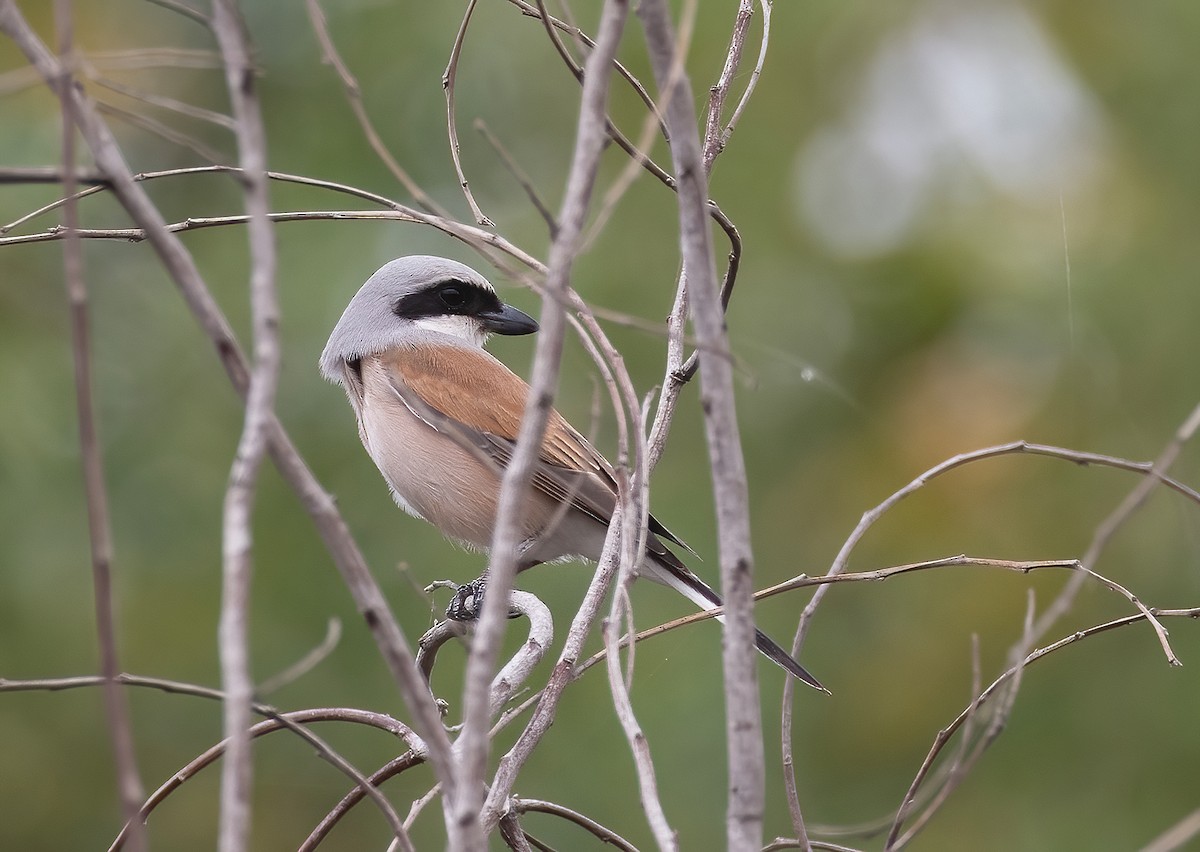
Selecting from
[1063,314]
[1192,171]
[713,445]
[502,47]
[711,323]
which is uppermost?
[502,47]

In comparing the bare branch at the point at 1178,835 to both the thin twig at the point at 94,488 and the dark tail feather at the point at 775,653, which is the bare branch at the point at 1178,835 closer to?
the thin twig at the point at 94,488

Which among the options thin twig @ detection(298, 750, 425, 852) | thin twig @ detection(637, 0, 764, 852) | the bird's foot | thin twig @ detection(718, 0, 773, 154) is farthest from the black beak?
thin twig @ detection(637, 0, 764, 852)

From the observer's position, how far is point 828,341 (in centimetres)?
618

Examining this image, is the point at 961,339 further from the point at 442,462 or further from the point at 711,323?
the point at 711,323

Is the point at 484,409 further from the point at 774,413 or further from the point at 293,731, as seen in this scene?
the point at 774,413

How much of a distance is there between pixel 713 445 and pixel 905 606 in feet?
16.1

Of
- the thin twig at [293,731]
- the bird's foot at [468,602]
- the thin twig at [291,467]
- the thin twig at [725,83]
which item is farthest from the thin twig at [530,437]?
the bird's foot at [468,602]

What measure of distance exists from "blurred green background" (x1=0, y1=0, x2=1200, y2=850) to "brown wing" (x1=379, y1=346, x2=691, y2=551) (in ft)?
4.25

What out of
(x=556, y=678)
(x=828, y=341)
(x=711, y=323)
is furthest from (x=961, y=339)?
(x=711, y=323)

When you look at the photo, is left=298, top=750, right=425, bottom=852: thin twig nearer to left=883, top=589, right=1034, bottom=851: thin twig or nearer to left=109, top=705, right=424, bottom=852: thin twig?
left=109, top=705, right=424, bottom=852: thin twig

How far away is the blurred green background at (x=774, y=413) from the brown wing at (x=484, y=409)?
1.29 metres

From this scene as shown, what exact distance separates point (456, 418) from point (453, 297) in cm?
48

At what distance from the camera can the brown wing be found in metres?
3.55

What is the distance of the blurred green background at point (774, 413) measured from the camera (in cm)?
520
